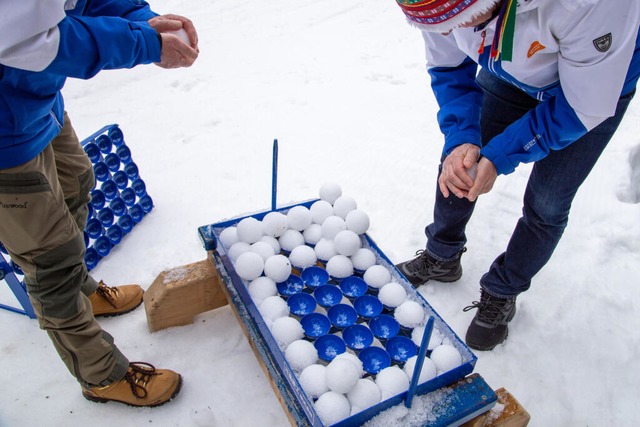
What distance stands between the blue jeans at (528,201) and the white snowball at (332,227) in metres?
0.40

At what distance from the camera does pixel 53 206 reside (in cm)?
122

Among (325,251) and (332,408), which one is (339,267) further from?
(332,408)

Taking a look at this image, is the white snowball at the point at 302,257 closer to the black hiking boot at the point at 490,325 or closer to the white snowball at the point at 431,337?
the white snowball at the point at 431,337

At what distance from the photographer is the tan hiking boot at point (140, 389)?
1.49 m

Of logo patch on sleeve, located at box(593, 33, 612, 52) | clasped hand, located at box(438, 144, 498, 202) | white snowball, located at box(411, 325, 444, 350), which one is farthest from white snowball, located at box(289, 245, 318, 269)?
logo patch on sleeve, located at box(593, 33, 612, 52)

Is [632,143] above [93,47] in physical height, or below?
below

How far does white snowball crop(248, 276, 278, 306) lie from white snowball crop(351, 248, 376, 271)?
30 centimetres

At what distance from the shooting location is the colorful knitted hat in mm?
1049

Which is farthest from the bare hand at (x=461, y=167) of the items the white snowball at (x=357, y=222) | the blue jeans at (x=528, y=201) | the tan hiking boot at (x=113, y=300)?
the tan hiking boot at (x=113, y=300)

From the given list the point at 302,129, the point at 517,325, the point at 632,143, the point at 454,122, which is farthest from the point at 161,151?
the point at 632,143

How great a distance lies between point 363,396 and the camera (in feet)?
4.16

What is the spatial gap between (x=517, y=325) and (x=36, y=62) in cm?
174

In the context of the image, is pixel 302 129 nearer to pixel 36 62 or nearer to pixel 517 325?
pixel 517 325

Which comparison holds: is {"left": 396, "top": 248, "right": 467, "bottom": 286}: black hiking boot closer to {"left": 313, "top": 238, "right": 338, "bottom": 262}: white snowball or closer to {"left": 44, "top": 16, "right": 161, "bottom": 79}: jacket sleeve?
{"left": 313, "top": 238, "right": 338, "bottom": 262}: white snowball
